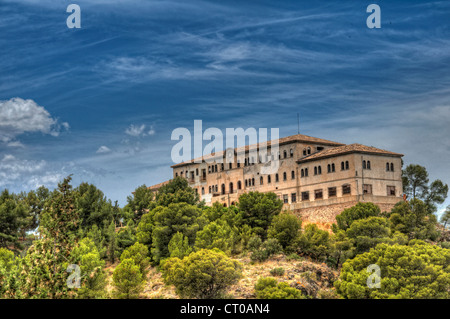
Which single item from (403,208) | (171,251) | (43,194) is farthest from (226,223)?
(43,194)

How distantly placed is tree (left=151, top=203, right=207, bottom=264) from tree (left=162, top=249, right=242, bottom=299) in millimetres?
13699

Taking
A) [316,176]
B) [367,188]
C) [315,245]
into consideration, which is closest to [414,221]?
[367,188]

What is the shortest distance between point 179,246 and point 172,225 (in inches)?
200

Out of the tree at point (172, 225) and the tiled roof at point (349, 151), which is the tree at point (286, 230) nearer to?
the tree at point (172, 225)

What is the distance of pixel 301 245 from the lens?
74250mm

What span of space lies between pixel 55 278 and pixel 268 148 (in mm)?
53771

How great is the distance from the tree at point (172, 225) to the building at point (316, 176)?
56.8 ft

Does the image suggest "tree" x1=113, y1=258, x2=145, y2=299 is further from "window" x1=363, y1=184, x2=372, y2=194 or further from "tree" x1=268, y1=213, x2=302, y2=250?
"window" x1=363, y1=184, x2=372, y2=194

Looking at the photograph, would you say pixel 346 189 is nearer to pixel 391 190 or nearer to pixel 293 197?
pixel 391 190

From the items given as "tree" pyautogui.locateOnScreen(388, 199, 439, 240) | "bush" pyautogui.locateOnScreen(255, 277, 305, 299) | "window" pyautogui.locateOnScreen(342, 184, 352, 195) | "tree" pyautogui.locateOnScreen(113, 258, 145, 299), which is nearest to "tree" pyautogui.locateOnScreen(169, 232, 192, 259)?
"tree" pyautogui.locateOnScreen(113, 258, 145, 299)

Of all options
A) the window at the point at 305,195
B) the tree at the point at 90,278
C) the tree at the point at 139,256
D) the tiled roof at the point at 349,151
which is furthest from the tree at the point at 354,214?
the tree at the point at 90,278

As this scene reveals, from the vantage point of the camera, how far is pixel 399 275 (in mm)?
59500

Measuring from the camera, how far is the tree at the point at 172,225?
248 feet
